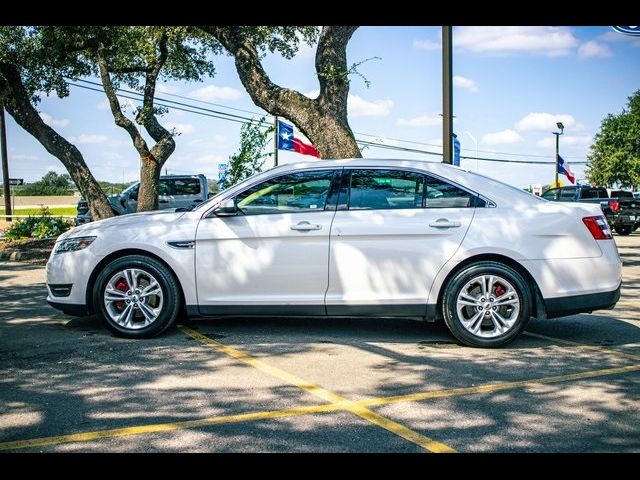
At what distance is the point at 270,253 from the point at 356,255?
0.81 m

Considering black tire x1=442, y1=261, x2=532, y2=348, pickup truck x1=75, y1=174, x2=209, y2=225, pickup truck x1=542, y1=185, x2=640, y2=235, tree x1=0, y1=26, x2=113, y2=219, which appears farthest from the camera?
pickup truck x1=542, y1=185, x2=640, y2=235

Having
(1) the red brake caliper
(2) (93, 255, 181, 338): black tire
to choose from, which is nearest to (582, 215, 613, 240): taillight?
(2) (93, 255, 181, 338): black tire

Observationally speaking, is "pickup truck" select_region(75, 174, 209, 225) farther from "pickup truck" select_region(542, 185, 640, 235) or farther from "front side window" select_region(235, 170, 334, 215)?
"front side window" select_region(235, 170, 334, 215)

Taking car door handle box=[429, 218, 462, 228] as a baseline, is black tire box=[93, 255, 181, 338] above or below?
below

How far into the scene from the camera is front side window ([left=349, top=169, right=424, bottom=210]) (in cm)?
682

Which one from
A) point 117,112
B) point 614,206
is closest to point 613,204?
point 614,206

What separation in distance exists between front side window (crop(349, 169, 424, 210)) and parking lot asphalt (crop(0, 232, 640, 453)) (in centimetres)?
132

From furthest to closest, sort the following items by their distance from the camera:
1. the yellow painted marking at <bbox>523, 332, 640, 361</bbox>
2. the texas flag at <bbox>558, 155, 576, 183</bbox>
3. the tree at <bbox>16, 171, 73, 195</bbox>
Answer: the tree at <bbox>16, 171, 73, 195</bbox> → the texas flag at <bbox>558, 155, 576, 183</bbox> → the yellow painted marking at <bbox>523, 332, 640, 361</bbox>

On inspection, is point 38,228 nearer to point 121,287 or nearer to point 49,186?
point 121,287

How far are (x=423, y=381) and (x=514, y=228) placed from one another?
1.93m

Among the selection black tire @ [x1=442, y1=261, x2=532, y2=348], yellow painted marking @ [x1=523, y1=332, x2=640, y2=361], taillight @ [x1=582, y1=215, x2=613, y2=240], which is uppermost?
taillight @ [x1=582, y1=215, x2=613, y2=240]

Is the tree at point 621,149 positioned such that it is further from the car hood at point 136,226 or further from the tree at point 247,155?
the car hood at point 136,226
